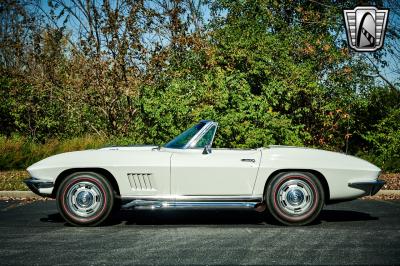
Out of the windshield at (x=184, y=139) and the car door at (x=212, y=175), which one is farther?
the windshield at (x=184, y=139)

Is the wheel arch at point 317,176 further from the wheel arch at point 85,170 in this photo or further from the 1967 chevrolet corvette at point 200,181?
the wheel arch at point 85,170

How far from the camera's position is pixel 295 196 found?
704 centimetres

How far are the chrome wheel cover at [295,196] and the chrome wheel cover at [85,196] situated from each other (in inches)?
89.2

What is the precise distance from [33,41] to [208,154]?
42.2ft

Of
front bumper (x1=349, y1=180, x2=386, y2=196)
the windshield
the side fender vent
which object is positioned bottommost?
front bumper (x1=349, y1=180, x2=386, y2=196)

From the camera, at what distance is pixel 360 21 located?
700 inches

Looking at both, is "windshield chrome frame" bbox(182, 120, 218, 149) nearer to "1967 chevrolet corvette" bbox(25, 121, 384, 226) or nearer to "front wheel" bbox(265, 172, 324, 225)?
"1967 chevrolet corvette" bbox(25, 121, 384, 226)

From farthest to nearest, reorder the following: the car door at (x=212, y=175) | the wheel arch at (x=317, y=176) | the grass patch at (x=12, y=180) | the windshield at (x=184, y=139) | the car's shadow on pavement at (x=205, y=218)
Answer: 1. the grass patch at (x=12, y=180)
2. the car's shadow on pavement at (x=205, y=218)
3. the windshield at (x=184, y=139)
4. the wheel arch at (x=317, y=176)
5. the car door at (x=212, y=175)

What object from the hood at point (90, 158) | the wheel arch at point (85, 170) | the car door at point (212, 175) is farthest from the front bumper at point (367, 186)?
the wheel arch at point (85, 170)

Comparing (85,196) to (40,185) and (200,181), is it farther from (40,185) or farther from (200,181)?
(200,181)

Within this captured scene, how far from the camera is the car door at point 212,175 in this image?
6.96 meters

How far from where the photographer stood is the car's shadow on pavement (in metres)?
7.60

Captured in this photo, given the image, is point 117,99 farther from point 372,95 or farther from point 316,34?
point 372,95

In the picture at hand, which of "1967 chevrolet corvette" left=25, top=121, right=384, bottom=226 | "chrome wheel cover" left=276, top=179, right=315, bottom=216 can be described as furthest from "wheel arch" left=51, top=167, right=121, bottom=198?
"chrome wheel cover" left=276, top=179, right=315, bottom=216
